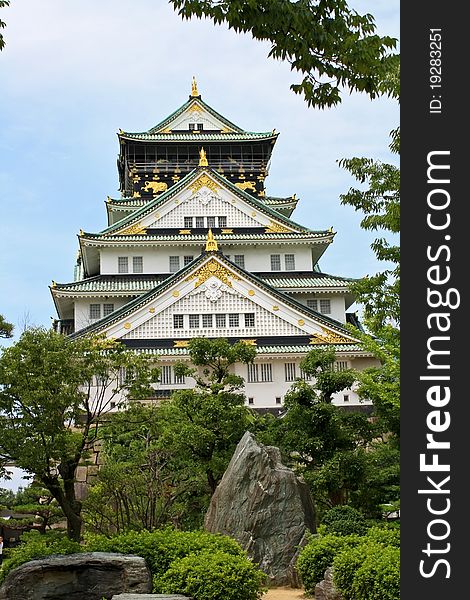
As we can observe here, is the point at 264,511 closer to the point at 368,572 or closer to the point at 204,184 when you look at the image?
the point at 368,572

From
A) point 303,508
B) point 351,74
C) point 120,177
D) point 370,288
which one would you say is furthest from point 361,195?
point 120,177

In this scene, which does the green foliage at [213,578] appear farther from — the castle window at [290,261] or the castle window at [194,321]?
the castle window at [290,261]

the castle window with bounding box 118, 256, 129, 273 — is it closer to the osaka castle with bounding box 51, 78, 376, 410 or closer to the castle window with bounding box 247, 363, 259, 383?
the osaka castle with bounding box 51, 78, 376, 410

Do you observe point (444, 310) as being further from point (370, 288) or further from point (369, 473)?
point (369, 473)

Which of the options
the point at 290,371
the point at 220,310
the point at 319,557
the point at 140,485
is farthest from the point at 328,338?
the point at 319,557

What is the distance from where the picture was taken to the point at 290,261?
4369 centimetres

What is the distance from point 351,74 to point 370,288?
12.8 m

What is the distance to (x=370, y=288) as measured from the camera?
66.8 feet

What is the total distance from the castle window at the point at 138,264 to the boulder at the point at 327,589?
29.0 meters

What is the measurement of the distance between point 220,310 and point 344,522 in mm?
21378

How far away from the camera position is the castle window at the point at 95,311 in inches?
1633

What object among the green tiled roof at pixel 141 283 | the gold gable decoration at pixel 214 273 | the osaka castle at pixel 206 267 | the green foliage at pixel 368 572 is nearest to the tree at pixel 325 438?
the green foliage at pixel 368 572

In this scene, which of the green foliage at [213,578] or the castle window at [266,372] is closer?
the green foliage at [213,578]

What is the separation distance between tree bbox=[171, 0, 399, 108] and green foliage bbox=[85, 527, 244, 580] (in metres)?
9.18
